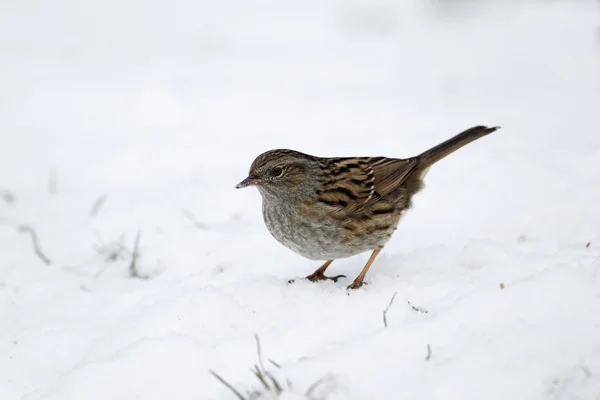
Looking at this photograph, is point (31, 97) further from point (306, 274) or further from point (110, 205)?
point (306, 274)

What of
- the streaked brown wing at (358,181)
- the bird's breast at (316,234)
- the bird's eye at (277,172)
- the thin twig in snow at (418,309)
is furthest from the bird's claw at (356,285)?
the bird's eye at (277,172)

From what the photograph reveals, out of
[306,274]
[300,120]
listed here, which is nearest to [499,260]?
[306,274]

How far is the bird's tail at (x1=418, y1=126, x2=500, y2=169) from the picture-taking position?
520cm

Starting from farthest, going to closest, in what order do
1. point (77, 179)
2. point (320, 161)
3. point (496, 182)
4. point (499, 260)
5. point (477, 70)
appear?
point (477, 70), point (77, 179), point (496, 182), point (320, 161), point (499, 260)

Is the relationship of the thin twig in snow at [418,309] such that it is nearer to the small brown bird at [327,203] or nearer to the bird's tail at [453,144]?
the small brown bird at [327,203]

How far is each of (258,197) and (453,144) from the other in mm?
2152

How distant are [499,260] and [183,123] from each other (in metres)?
4.78

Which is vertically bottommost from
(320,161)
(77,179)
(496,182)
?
(77,179)

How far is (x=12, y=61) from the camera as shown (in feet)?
30.9

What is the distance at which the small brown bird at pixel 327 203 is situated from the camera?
15.1ft

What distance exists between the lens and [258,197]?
6.66 m

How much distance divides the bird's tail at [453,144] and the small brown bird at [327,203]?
254 mm

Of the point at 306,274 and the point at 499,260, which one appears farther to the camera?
the point at 306,274

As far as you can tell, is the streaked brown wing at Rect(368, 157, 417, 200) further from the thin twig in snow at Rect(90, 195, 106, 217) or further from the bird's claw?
the thin twig in snow at Rect(90, 195, 106, 217)
